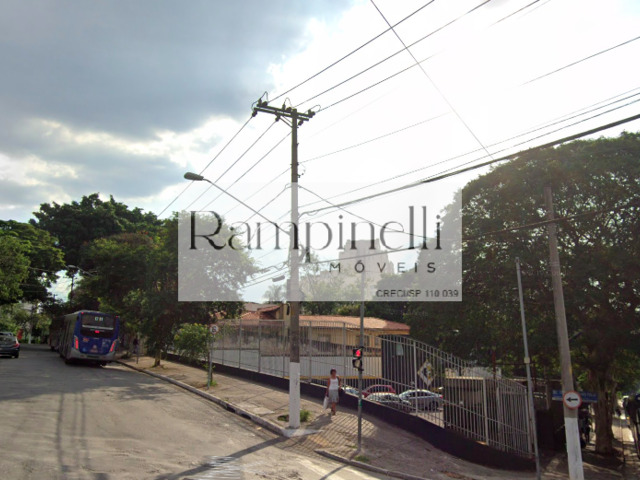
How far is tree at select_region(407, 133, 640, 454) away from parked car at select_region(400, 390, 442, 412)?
5.04 metres

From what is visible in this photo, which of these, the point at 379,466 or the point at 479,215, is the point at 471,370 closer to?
the point at 379,466

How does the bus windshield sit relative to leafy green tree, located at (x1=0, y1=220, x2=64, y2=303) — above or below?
below

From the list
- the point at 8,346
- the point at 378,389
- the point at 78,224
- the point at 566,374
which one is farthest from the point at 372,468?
the point at 78,224

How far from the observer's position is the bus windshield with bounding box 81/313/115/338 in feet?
90.4

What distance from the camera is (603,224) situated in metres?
18.3

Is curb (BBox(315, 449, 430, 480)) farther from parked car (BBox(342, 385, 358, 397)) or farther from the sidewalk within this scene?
parked car (BBox(342, 385, 358, 397))

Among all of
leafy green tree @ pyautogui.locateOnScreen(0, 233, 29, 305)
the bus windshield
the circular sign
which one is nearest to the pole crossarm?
the circular sign

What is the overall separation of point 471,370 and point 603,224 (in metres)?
7.54

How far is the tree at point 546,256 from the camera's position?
17656mm

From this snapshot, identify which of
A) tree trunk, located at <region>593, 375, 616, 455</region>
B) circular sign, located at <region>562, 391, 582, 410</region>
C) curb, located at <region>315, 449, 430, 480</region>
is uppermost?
circular sign, located at <region>562, 391, 582, 410</region>

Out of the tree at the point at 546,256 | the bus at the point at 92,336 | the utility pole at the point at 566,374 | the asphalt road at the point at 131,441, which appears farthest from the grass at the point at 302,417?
the bus at the point at 92,336

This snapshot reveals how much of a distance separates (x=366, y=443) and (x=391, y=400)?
3134 mm

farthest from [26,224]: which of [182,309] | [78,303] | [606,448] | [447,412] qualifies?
[606,448]

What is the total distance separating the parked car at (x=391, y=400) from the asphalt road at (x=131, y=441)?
453 cm
